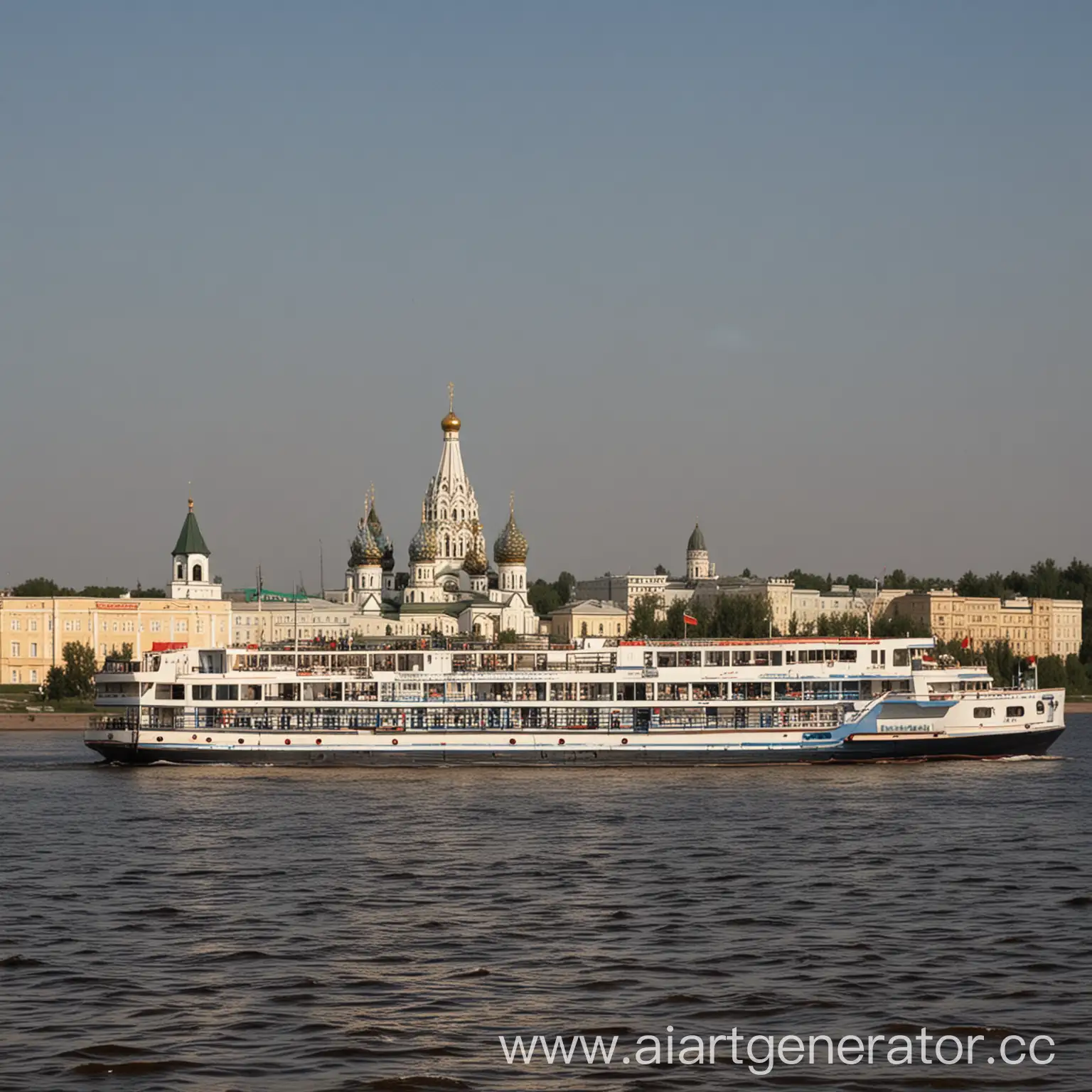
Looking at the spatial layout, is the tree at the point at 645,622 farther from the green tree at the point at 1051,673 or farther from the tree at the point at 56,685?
the tree at the point at 56,685

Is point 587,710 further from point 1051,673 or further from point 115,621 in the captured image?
point 1051,673

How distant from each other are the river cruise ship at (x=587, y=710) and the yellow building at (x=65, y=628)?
8095 cm

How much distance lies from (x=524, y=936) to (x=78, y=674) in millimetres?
103133

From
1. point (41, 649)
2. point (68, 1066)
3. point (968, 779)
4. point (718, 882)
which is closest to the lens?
point (68, 1066)

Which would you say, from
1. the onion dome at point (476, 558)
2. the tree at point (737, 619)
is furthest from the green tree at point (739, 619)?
the onion dome at point (476, 558)

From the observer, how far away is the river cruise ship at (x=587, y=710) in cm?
7231

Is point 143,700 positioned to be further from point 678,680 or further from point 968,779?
point 968,779

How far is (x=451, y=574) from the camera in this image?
196 meters

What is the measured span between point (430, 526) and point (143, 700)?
121 metres

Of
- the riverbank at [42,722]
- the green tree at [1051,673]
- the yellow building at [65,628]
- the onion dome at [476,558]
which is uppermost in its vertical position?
the onion dome at [476,558]

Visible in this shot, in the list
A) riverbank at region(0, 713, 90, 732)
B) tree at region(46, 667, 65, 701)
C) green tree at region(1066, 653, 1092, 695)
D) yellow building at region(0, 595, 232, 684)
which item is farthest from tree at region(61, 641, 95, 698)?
green tree at region(1066, 653, 1092, 695)

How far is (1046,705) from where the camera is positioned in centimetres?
7600

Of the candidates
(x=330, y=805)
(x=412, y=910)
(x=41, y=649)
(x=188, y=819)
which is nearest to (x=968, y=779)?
(x=330, y=805)

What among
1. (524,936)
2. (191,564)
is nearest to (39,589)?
(191,564)
